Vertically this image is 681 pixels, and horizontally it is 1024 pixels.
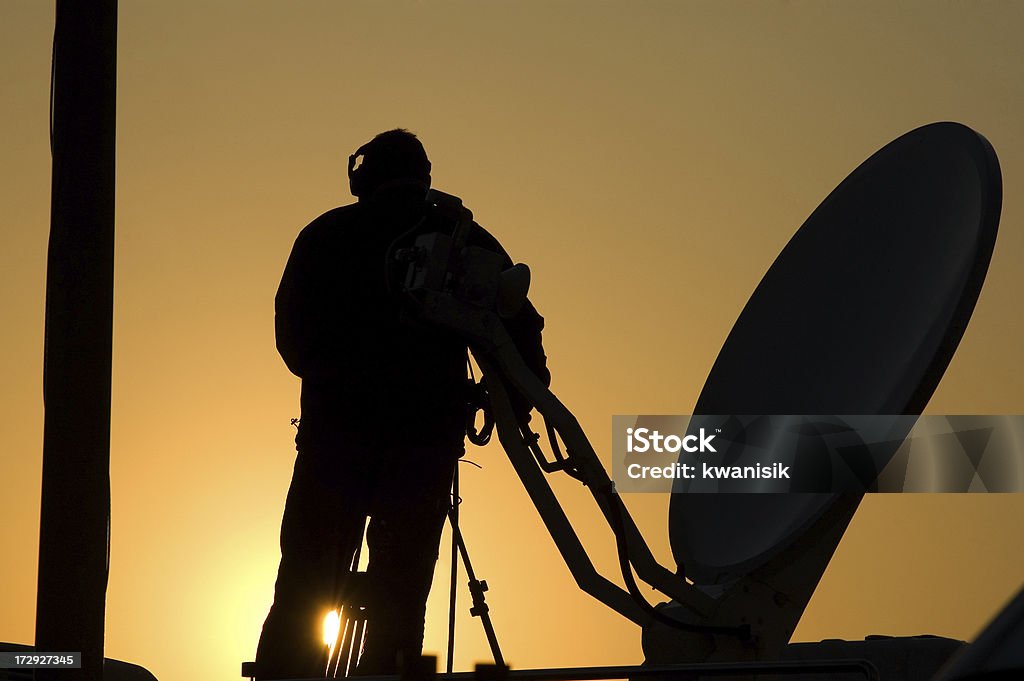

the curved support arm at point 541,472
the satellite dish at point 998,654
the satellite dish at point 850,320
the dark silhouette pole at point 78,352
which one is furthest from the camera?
the satellite dish at point 850,320

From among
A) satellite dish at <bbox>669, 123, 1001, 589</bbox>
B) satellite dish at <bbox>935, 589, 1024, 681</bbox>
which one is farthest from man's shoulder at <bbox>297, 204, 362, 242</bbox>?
satellite dish at <bbox>935, 589, 1024, 681</bbox>

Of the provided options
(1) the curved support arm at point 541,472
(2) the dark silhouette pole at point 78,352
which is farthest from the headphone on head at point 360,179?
(2) the dark silhouette pole at point 78,352

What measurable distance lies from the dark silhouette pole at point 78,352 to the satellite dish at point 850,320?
102 inches

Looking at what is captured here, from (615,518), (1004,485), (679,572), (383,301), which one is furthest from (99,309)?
(1004,485)

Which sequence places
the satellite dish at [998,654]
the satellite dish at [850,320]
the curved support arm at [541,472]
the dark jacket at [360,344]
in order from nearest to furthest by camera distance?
1. the satellite dish at [998,654]
2. the dark jacket at [360,344]
3. the curved support arm at [541,472]
4. the satellite dish at [850,320]

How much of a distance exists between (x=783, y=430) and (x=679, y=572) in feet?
2.35

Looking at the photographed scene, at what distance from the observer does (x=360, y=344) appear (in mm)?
4086

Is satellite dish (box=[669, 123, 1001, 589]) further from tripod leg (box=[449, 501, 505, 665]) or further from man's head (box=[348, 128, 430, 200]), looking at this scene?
man's head (box=[348, 128, 430, 200])

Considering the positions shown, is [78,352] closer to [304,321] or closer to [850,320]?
[304,321]

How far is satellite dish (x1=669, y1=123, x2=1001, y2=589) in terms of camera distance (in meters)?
4.55

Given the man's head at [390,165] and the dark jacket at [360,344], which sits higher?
the man's head at [390,165]

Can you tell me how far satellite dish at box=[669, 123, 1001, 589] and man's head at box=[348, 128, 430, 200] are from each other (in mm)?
1709

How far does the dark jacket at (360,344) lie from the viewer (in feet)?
13.4

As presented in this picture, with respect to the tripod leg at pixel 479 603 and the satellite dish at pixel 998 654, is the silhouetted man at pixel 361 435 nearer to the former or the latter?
the tripod leg at pixel 479 603
